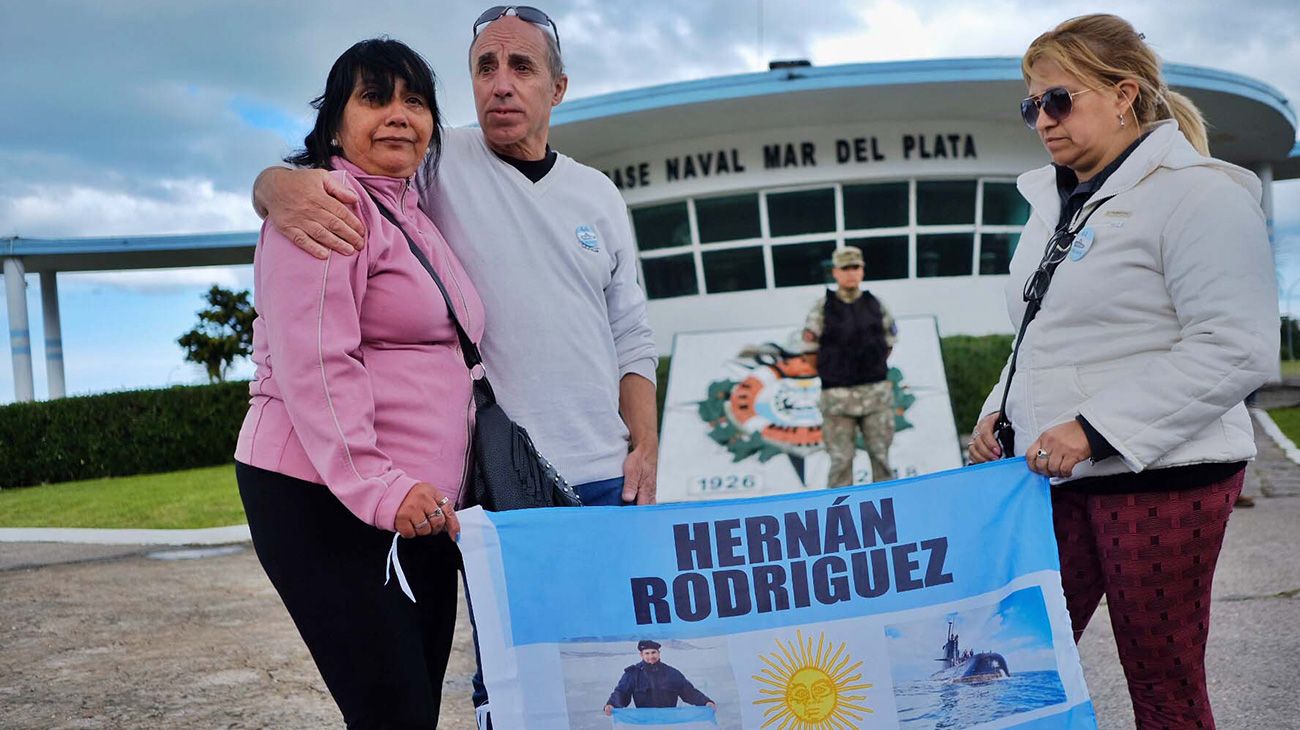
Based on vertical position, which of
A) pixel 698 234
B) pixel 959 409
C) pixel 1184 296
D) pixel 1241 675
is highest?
pixel 698 234

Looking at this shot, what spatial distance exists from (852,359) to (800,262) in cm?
991

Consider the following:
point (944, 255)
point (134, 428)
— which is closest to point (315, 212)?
point (134, 428)

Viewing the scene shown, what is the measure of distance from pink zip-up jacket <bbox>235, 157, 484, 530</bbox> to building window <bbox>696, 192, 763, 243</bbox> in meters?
16.6

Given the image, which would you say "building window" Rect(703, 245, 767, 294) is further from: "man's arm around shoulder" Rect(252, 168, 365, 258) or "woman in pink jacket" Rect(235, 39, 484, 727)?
"man's arm around shoulder" Rect(252, 168, 365, 258)

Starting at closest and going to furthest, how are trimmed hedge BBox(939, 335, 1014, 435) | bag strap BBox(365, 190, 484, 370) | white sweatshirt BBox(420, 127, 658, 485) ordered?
bag strap BBox(365, 190, 484, 370)
white sweatshirt BBox(420, 127, 658, 485)
trimmed hedge BBox(939, 335, 1014, 435)

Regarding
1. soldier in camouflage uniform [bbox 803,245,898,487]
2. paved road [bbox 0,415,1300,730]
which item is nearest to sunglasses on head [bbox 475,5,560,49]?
paved road [bbox 0,415,1300,730]

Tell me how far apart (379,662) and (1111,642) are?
4.23 meters

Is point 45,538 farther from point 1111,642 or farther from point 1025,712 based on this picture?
point 1025,712

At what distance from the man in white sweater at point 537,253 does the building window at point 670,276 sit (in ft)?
53.3

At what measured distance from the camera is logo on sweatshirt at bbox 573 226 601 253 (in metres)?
2.68

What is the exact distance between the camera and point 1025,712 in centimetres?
243

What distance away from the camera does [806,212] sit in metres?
18.5

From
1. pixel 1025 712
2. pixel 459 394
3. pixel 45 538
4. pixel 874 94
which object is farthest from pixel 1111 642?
pixel 874 94

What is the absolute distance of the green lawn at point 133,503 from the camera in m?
11.8
